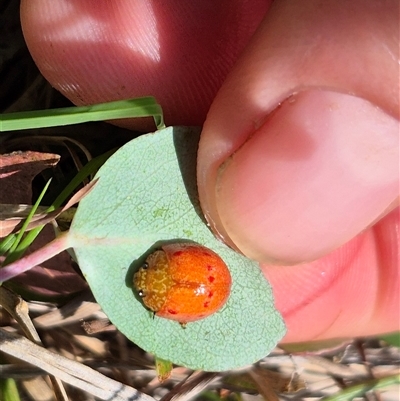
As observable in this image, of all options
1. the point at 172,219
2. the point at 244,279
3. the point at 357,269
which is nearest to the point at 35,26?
the point at 172,219

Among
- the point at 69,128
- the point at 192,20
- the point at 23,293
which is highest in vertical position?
the point at 192,20

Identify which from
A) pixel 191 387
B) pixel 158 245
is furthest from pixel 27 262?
pixel 191 387

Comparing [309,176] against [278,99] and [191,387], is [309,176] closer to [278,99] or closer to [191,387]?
[278,99]

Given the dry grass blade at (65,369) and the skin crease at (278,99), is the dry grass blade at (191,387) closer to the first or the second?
the dry grass blade at (65,369)

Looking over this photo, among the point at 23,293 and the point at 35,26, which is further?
the point at 23,293

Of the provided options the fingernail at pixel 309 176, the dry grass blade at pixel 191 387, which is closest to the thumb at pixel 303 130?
the fingernail at pixel 309 176

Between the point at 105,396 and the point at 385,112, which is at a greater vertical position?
the point at 385,112

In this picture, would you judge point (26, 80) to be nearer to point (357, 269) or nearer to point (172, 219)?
point (172, 219)

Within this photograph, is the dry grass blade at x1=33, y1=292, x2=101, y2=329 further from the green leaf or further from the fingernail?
the fingernail
